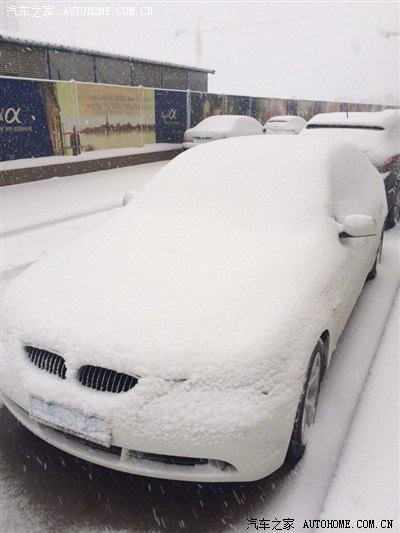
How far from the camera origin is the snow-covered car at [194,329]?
6.44 ft

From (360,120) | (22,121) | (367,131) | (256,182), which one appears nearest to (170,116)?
(22,121)

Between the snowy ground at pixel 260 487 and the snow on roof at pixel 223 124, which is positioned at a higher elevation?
the snow on roof at pixel 223 124

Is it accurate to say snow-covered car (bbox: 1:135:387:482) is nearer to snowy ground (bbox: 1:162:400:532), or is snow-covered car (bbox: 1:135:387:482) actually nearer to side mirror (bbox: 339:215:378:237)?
side mirror (bbox: 339:215:378:237)

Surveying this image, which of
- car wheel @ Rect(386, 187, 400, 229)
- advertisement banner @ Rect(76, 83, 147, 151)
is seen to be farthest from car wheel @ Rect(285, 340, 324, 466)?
advertisement banner @ Rect(76, 83, 147, 151)

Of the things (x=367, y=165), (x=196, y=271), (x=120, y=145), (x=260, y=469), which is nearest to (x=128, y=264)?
(x=196, y=271)

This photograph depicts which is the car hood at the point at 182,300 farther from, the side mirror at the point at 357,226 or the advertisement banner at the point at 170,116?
the advertisement banner at the point at 170,116

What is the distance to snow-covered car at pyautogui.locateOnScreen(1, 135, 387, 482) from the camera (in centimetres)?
196

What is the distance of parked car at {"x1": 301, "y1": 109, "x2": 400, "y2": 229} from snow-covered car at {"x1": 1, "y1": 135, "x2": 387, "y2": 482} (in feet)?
11.6

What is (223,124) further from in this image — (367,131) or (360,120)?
(367,131)

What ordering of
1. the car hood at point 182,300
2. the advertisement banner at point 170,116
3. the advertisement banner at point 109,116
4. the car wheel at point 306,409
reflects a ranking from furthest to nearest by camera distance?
the advertisement banner at point 170,116
the advertisement banner at point 109,116
the car wheel at point 306,409
the car hood at point 182,300

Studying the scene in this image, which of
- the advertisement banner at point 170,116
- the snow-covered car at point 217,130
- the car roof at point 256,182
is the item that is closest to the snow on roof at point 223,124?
the snow-covered car at point 217,130

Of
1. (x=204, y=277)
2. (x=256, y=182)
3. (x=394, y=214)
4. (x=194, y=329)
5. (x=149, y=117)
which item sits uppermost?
(x=149, y=117)

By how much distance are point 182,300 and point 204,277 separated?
0.81ft

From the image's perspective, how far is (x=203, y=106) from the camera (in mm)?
18141
